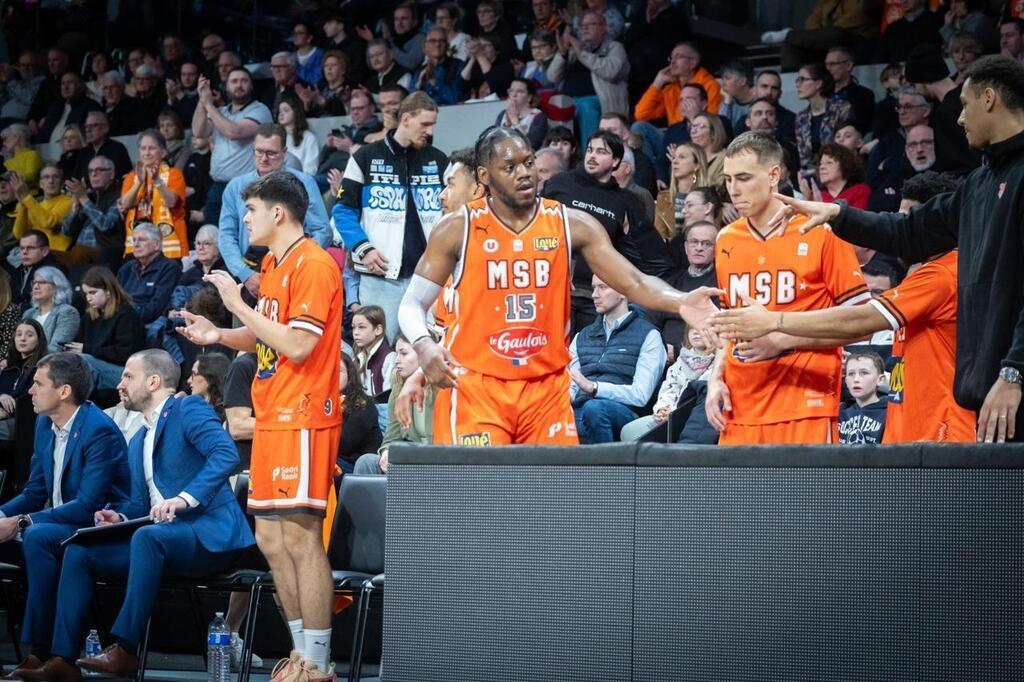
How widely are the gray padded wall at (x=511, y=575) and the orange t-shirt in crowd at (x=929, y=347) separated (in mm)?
1914

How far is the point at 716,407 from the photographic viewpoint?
5516mm

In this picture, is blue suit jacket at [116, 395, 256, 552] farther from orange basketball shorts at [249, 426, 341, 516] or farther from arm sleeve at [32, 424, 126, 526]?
orange basketball shorts at [249, 426, 341, 516]

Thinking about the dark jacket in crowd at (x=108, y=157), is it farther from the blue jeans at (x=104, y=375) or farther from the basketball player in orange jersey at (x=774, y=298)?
the basketball player in orange jersey at (x=774, y=298)

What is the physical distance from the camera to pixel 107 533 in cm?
685

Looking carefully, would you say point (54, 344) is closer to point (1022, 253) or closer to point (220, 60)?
point (220, 60)

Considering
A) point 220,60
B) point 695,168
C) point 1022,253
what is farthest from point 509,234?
point 220,60

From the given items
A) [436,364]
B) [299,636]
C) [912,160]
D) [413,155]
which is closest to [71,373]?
[299,636]

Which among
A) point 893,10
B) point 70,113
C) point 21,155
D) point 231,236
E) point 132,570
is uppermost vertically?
point 893,10

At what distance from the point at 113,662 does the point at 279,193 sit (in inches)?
91.3

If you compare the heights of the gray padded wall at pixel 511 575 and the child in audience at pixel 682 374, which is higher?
the child in audience at pixel 682 374

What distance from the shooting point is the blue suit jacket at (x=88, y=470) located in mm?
7203

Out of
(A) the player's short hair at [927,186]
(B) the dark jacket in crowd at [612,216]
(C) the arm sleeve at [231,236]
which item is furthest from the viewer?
(C) the arm sleeve at [231,236]

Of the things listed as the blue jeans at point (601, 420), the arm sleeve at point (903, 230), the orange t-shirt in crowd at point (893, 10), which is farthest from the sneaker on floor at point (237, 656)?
the orange t-shirt in crowd at point (893, 10)

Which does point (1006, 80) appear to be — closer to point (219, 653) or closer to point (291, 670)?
point (291, 670)
